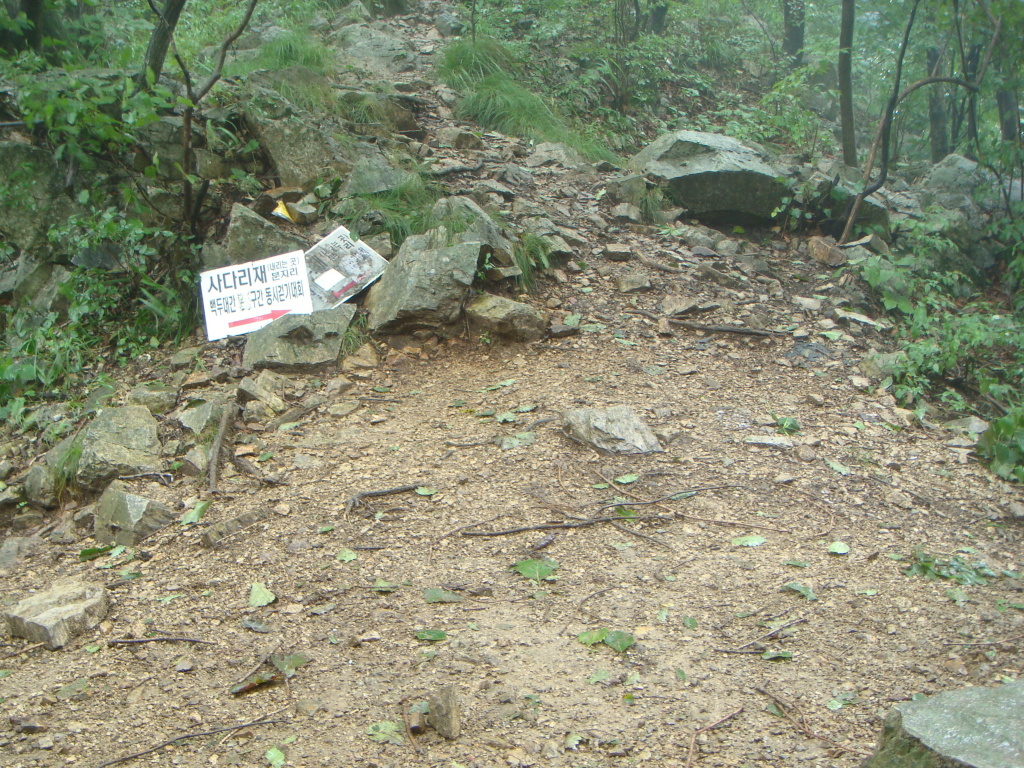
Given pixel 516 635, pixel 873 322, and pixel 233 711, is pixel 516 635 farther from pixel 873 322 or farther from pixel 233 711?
pixel 873 322

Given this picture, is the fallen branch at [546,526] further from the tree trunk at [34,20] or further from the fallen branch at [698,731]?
the tree trunk at [34,20]

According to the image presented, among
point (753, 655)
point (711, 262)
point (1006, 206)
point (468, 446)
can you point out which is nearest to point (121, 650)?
point (468, 446)

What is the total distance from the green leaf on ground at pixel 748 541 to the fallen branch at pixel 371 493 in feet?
4.14

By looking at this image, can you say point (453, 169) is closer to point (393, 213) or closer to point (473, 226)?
point (393, 213)

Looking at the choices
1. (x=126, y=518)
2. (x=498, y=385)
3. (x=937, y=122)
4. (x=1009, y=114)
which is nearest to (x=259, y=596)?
(x=126, y=518)

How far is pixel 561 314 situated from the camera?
15.3 feet

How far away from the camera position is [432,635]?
237 cm

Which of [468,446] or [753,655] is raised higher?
[468,446]

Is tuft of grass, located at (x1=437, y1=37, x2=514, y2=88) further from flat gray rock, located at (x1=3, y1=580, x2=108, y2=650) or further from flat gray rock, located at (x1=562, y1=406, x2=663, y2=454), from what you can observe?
flat gray rock, located at (x1=3, y1=580, x2=108, y2=650)

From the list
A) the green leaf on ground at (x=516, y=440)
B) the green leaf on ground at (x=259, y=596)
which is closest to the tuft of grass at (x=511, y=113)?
the green leaf on ground at (x=516, y=440)

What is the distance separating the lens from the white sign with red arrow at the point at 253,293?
14.4 ft

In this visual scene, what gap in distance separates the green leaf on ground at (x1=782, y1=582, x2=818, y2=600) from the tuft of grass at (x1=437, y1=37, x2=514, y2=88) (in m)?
5.83

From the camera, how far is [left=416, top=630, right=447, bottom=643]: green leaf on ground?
92.7 inches

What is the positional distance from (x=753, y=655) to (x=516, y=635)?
2.29ft
